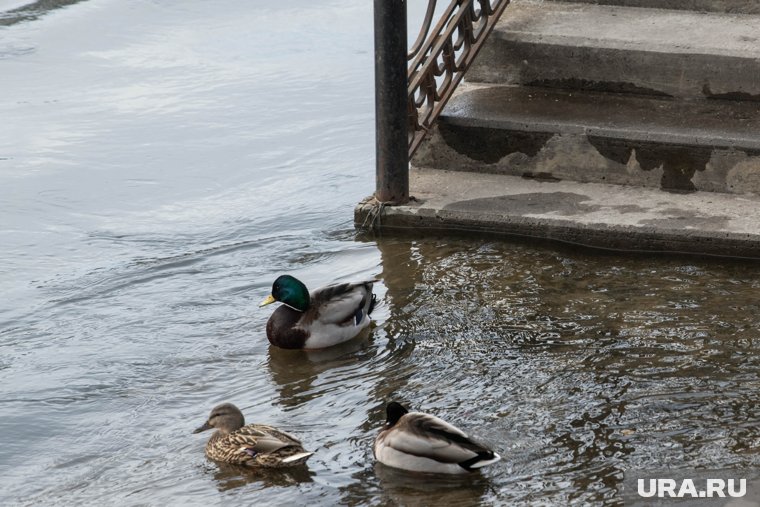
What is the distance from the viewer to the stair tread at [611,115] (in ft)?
29.7

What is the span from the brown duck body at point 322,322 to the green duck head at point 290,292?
41 millimetres

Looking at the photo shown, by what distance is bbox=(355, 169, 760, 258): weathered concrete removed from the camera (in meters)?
8.35

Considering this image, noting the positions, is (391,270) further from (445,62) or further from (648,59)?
(648,59)

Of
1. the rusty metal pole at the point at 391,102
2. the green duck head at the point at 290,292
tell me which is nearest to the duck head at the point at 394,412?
the green duck head at the point at 290,292

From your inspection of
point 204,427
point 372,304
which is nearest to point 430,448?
point 204,427

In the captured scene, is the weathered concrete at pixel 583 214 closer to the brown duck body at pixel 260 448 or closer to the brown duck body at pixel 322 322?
the brown duck body at pixel 322 322

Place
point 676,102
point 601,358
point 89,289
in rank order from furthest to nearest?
point 676,102 → point 89,289 → point 601,358

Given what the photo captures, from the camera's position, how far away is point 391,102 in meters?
8.72

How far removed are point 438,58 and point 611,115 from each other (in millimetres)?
1336

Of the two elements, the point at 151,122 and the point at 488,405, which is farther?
the point at 151,122

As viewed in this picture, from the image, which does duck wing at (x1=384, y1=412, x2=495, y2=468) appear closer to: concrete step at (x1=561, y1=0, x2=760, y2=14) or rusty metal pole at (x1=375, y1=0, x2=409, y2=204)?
rusty metal pole at (x1=375, y1=0, x2=409, y2=204)

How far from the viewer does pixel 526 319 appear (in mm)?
7488


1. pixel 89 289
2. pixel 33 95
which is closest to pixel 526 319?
pixel 89 289

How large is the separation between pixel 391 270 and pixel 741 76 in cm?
317
